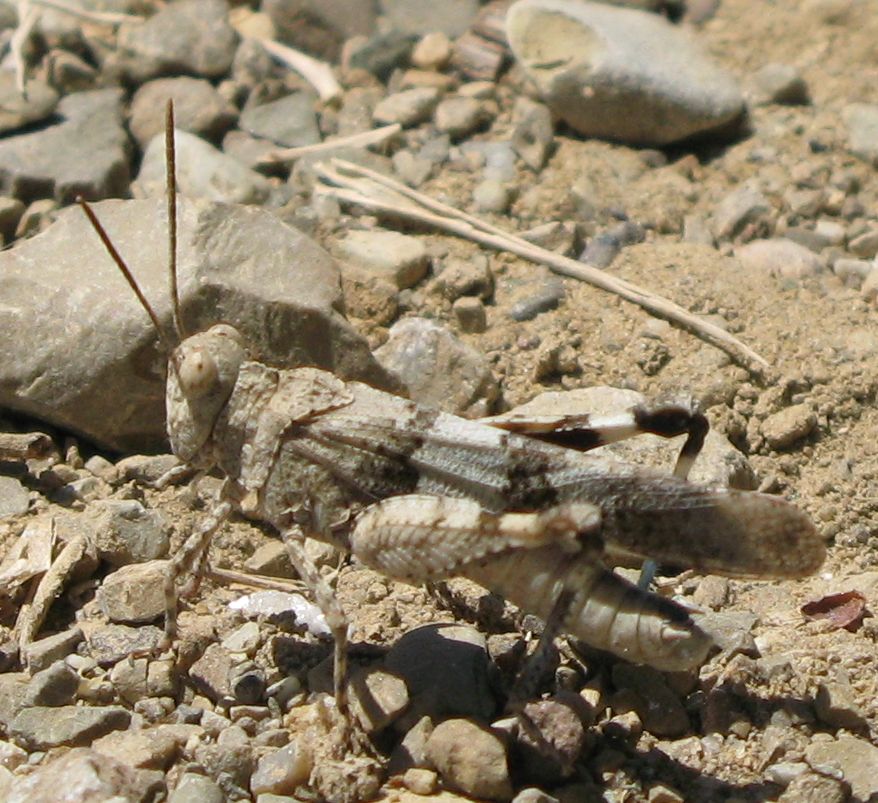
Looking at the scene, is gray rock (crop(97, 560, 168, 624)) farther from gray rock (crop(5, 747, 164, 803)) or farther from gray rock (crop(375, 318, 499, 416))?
gray rock (crop(375, 318, 499, 416))

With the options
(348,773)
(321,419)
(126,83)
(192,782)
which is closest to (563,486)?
(321,419)

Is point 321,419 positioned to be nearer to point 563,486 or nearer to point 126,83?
point 563,486

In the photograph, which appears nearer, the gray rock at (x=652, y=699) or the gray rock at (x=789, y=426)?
the gray rock at (x=652, y=699)

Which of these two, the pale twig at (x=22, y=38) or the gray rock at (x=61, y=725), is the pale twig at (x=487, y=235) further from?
the gray rock at (x=61, y=725)

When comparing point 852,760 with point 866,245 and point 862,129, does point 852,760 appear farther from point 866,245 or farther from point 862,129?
point 862,129

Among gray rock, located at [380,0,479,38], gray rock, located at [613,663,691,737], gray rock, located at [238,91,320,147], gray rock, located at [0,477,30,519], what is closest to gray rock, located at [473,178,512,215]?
gray rock, located at [238,91,320,147]

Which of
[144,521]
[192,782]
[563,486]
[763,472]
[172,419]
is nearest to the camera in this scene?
[192,782]

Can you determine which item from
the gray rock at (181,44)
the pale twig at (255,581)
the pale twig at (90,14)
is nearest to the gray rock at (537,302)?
the pale twig at (255,581)
